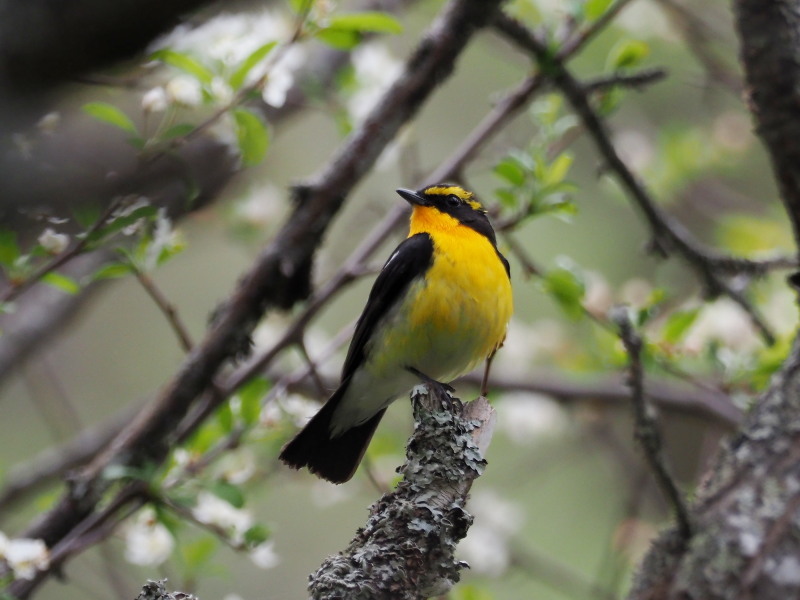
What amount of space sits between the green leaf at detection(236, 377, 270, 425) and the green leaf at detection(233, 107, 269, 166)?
88 centimetres

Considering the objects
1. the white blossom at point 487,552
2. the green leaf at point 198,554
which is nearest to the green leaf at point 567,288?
the green leaf at point 198,554

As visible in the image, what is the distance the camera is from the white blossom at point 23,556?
2.43 m

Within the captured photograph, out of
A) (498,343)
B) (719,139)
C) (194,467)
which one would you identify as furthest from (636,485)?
(194,467)

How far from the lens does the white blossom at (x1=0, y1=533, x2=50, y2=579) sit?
7.96 feet

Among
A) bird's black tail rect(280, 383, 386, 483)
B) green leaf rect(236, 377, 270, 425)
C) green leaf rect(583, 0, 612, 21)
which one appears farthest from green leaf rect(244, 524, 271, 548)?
green leaf rect(583, 0, 612, 21)

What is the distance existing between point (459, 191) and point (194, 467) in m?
1.55

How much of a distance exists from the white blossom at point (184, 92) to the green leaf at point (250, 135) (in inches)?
4.5

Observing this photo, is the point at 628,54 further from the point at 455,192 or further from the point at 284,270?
the point at 284,270

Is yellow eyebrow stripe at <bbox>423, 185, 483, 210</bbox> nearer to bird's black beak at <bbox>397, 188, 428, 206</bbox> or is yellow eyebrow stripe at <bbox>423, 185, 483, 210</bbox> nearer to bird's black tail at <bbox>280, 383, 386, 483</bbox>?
bird's black beak at <bbox>397, 188, 428, 206</bbox>

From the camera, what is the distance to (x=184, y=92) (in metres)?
2.52

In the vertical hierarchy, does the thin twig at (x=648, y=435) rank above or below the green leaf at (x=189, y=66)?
below

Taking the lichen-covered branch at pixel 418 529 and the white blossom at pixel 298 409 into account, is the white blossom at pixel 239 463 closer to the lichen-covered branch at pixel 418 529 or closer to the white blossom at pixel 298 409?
the white blossom at pixel 298 409

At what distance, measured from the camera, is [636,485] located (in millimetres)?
4426

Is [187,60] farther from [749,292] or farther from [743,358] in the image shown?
[749,292]
